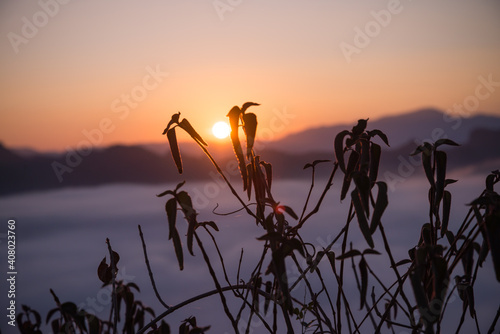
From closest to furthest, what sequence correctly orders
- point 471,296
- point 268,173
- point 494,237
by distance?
point 494,237, point 471,296, point 268,173

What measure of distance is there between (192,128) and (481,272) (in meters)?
1.26

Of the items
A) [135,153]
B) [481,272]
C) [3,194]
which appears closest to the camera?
[481,272]

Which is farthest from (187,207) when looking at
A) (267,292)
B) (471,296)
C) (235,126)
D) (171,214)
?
(471,296)

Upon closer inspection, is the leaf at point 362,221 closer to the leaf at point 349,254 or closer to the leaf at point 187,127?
the leaf at point 349,254

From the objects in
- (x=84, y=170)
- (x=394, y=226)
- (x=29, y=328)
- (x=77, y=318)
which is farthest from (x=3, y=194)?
(x=77, y=318)

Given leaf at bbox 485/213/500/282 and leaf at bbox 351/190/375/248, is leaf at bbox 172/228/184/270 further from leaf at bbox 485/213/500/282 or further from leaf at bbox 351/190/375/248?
leaf at bbox 485/213/500/282

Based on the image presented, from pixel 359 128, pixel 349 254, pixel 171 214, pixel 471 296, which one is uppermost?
pixel 359 128

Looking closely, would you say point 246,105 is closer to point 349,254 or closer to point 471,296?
point 349,254

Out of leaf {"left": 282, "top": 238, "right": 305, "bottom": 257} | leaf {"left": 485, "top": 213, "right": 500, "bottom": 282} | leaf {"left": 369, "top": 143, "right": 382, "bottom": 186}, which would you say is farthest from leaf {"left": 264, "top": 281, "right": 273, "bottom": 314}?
leaf {"left": 485, "top": 213, "right": 500, "bottom": 282}

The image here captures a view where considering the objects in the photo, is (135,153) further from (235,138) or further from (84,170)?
(235,138)

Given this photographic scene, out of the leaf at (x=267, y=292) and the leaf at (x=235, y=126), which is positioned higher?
the leaf at (x=235, y=126)

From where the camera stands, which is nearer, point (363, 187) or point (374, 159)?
point (363, 187)

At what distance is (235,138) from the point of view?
868 mm

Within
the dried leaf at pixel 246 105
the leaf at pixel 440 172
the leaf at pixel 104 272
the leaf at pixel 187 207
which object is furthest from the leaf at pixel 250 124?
the leaf at pixel 104 272
